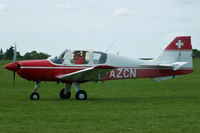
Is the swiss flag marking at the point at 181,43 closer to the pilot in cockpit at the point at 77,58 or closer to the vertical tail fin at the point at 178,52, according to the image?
the vertical tail fin at the point at 178,52

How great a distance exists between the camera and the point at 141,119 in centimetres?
1027

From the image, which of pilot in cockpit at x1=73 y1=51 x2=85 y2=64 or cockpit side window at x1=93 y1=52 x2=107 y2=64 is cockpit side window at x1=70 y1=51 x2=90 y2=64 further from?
cockpit side window at x1=93 y1=52 x2=107 y2=64

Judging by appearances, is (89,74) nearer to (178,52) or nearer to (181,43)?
(178,52)

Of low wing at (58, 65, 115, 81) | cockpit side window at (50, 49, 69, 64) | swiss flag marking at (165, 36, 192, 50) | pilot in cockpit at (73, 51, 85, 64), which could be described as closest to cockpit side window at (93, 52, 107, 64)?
pilot in cockpit at (73, 51, 85, 64)

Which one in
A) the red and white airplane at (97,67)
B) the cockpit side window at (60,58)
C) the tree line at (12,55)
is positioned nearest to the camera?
the red and white airplane at (97,67)

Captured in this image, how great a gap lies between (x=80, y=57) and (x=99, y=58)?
79cm

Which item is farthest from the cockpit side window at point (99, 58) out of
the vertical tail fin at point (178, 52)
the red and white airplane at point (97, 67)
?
the vertical tail fin at point (178, 52)

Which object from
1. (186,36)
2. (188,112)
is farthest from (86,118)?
(186,36)

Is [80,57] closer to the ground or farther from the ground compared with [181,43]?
closer to the ground

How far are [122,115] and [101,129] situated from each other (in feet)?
7.50

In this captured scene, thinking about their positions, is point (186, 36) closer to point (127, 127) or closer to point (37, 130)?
point (127, 127)

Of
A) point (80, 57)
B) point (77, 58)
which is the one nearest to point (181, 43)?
point (80, 57)

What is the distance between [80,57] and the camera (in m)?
16.2

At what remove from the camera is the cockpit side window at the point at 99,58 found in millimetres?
16375
